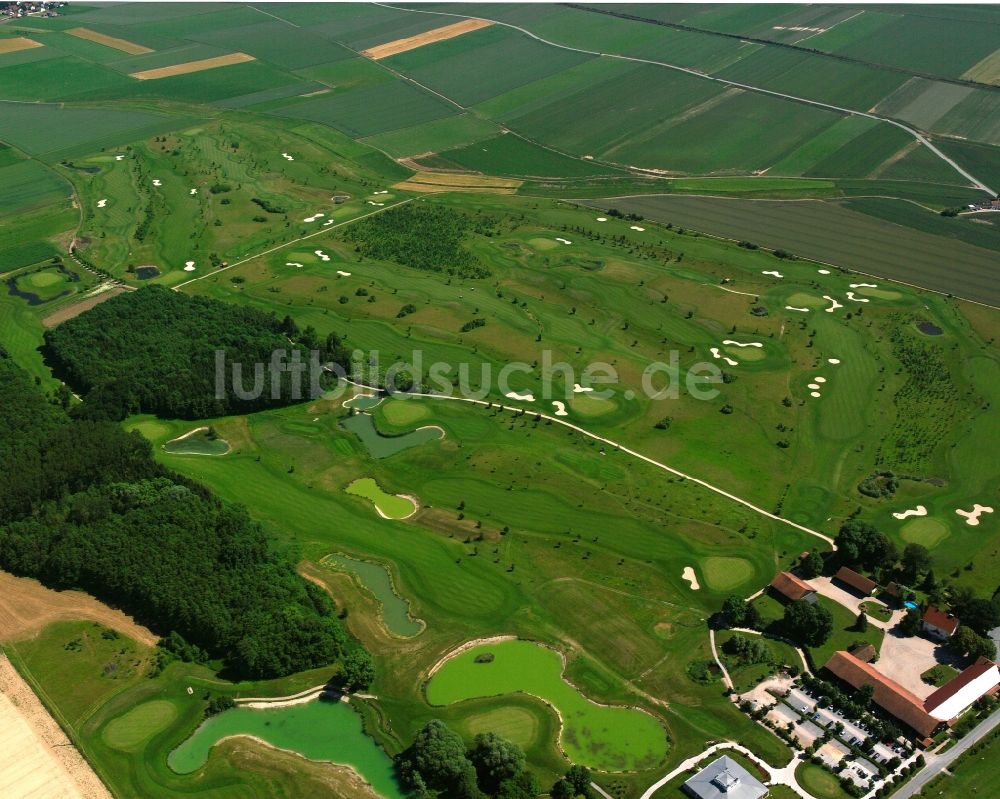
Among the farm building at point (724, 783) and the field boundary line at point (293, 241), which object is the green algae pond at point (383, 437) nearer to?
the field boundary line at point (293, 241)

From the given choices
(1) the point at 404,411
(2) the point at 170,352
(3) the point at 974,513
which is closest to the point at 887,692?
(3) the point at 974,513

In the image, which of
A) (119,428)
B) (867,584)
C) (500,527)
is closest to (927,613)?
(867,584)

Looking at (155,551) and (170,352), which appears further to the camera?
(170,352)

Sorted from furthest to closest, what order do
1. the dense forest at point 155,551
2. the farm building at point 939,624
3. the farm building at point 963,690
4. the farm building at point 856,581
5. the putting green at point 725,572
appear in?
the putting green at point 725,572, the farm building at point 856,581, the farm building at point 939,624, the dense forest at point 155,551, the farm building at point 963,690

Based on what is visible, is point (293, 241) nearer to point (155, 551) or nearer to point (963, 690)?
point (155, 551)

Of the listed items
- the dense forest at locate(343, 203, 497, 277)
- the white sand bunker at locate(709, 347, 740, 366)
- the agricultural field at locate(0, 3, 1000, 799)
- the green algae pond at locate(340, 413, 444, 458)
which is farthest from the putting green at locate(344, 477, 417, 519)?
the dense forest at locate(343, 203, 497, 277)

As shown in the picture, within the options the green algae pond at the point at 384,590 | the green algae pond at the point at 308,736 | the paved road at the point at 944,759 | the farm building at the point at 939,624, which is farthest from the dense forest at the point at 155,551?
the farm building at the point at 939,624

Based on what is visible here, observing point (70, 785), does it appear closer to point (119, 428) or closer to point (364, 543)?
point (364, 543)

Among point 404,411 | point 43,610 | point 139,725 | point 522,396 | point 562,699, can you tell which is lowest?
point 139,725
